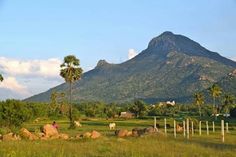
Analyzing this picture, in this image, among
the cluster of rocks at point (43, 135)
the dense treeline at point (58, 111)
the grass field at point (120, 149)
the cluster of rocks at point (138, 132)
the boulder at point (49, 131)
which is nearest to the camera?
the grass field at point (120, 149)

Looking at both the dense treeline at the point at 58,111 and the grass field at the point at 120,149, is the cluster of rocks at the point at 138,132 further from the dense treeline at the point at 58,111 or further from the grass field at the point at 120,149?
the dense treeline at the point at 58,111

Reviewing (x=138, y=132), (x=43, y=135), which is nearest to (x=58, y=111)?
(x=43, y=135)

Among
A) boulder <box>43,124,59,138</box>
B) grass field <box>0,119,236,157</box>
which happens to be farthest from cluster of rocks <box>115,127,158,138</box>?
boulder <box>43,124,59,138</box>

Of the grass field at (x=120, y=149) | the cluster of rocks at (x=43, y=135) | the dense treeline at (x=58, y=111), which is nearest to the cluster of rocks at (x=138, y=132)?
the grass field at (x=120, y=149)

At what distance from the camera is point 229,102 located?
13762 cm

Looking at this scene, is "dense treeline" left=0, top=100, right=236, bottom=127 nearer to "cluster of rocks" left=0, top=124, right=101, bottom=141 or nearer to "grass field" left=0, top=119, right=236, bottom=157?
"cluster of rocks" left=0, top=124, right=101, bottom=141

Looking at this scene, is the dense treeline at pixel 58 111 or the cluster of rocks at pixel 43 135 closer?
the cluster of rocks at pixel 43 135

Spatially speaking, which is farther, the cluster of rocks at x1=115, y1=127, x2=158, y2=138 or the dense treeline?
the dense treeline

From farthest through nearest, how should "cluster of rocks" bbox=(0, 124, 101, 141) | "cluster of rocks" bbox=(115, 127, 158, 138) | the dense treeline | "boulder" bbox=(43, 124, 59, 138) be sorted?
the dense treeline → "boulder" bbox=(43, 124, 59, 138) → "cluster of rocks" bbox=(115, 127, 158, 138) → "cluster of rocks" bbox=(0, 124, 101, 141)

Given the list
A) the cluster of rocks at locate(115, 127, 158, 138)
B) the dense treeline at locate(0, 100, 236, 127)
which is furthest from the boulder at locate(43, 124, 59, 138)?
the dense treeline at locate(0, 100, 236, 127)

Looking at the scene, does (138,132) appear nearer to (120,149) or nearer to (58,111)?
(120,149)

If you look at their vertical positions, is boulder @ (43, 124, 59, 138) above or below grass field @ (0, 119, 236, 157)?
below

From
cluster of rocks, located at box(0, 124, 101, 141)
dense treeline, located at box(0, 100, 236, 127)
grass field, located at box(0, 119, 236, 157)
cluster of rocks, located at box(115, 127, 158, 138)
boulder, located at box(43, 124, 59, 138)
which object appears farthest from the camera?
dense treeline, located at box(0, 100, 236, 127)

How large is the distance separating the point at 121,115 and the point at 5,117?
262ft
